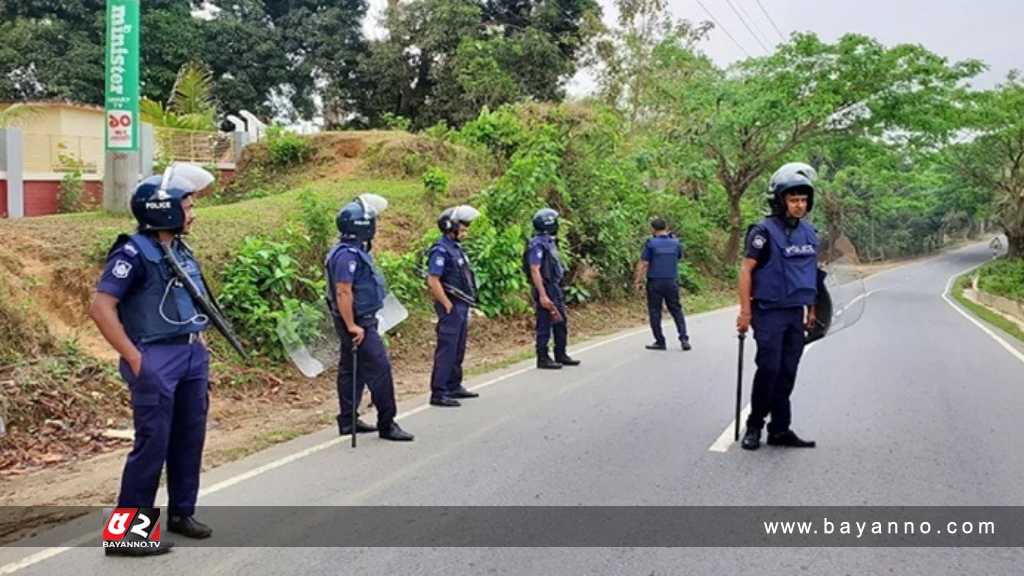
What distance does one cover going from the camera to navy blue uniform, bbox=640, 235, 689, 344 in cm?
1132

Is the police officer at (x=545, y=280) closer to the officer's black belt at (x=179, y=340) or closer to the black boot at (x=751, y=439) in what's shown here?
Answer: the black boot at (x=751, y=439)

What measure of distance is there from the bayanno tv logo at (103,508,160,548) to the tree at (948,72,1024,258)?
3633cm

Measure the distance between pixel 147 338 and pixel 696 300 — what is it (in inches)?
739

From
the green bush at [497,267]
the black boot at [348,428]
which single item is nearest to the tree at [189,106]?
the green bush at [497,267]

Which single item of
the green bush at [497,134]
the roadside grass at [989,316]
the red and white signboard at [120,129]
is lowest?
the roadside grass at [989,316]

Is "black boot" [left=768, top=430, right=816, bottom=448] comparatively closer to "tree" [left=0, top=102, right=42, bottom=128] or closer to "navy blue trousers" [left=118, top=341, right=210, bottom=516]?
"navy blue trousers" [left=118, top=341, right=210, bottom=516]

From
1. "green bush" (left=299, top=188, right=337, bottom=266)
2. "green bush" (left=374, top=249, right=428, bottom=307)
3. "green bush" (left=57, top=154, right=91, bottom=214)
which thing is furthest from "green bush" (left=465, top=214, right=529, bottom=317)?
"green bush" (left=57, top=154, right=91, bottom=214)

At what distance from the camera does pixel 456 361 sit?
307 inches

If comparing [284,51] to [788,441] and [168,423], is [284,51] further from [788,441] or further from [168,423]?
[168,423]

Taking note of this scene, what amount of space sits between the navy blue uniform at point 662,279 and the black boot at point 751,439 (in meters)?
5.33

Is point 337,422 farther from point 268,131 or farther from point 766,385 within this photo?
point 268,131

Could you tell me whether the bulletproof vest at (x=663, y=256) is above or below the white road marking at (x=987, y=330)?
above

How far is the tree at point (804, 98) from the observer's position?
80.2 feet

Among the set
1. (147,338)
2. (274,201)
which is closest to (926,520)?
(147,338)
